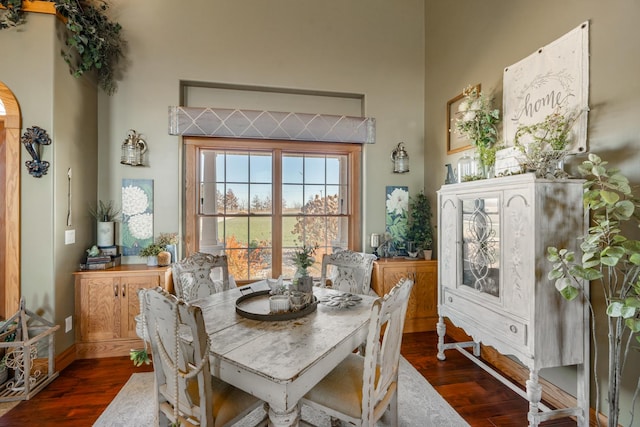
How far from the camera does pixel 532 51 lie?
96.3 inches

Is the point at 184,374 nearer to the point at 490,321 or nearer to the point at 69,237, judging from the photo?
the point at 490,321

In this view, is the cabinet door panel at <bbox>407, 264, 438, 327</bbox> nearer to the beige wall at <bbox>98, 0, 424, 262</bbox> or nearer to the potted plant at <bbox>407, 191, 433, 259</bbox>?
the potted plant at <bbox>407, 191, 433, 259</bbox>

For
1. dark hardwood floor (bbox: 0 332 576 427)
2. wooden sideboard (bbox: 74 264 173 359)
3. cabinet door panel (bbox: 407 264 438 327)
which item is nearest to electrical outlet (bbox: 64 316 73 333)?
wooden sideboard (bbox: 74 264 173 359)

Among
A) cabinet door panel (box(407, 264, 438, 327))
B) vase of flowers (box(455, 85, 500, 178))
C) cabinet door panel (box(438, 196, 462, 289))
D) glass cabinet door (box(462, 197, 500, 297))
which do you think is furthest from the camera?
cabinet door panel (box(407, 264, 438, 327))

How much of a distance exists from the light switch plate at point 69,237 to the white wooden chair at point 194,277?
1.11 meters

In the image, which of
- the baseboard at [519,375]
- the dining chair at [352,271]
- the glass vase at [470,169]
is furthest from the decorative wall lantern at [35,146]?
the baseboard at [519,375]

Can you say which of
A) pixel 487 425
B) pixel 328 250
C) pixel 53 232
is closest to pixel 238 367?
pixel 487 425

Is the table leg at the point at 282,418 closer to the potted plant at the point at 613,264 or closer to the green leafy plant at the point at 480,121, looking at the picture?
the potted plant at the point at 613,264

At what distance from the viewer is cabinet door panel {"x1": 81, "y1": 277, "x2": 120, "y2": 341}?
114 inches

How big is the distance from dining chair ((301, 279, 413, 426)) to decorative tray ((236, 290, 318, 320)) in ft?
1.24

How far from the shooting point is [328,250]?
155 inches

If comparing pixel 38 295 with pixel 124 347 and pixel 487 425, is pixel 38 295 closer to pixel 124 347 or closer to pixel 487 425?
pixel 124 347

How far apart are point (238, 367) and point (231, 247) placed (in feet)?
8.29

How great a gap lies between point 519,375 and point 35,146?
4437mm
